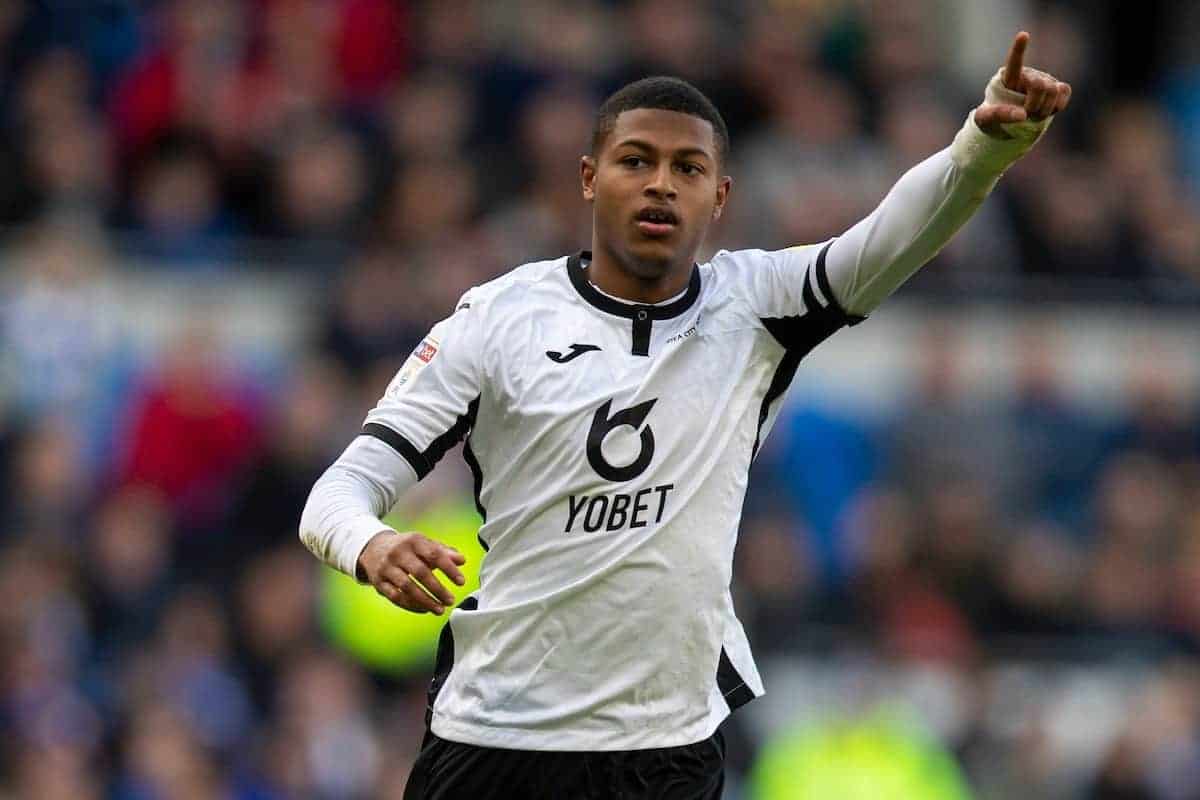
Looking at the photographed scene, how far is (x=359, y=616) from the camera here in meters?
11.1

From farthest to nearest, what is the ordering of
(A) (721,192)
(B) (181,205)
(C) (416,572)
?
1. (B) (181,205)
2. (A) (721,192)
3. (C) (416,572)

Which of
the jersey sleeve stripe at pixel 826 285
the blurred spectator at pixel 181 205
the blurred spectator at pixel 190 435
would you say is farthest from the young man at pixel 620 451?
the blurred spectator at pixel 181 205

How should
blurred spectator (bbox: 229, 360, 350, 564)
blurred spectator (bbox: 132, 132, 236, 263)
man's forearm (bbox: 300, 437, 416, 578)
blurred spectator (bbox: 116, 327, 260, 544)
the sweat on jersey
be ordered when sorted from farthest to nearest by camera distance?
blurred spectator (bbox: 132, 132, 236, 263) → blurred spectator (bbox: 116, 327, 260, 544) → blurred spectator (bbox: 229, 360, 350, 564) → the sweat on jersey → man's forearm (bbox: 300, 437, 416, 578)

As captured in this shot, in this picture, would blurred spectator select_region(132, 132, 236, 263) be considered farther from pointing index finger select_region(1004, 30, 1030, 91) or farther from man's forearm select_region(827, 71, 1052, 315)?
pointing index finger select_region(1004, 30, 1030, 91)

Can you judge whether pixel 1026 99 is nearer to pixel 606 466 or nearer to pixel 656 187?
pixel 656 187

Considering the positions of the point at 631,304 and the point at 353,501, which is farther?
the point at 631,304

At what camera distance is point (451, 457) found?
11164 millimetres

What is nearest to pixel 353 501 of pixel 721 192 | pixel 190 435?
pixel 721 192

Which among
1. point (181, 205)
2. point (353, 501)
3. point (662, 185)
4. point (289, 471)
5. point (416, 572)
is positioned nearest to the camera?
point (416, 572)

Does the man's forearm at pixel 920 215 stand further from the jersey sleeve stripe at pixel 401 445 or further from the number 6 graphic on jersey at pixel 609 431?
the jersey sleeve stripe at pixel 401 445

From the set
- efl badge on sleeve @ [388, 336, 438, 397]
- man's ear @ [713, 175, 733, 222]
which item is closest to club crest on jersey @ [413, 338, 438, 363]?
efl badge on sleeve @ [388, 336, 438, 397]

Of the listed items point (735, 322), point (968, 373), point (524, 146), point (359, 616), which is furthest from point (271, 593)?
point (735, 322)

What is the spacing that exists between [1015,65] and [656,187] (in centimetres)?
89

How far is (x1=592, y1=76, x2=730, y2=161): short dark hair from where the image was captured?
19.2ft
